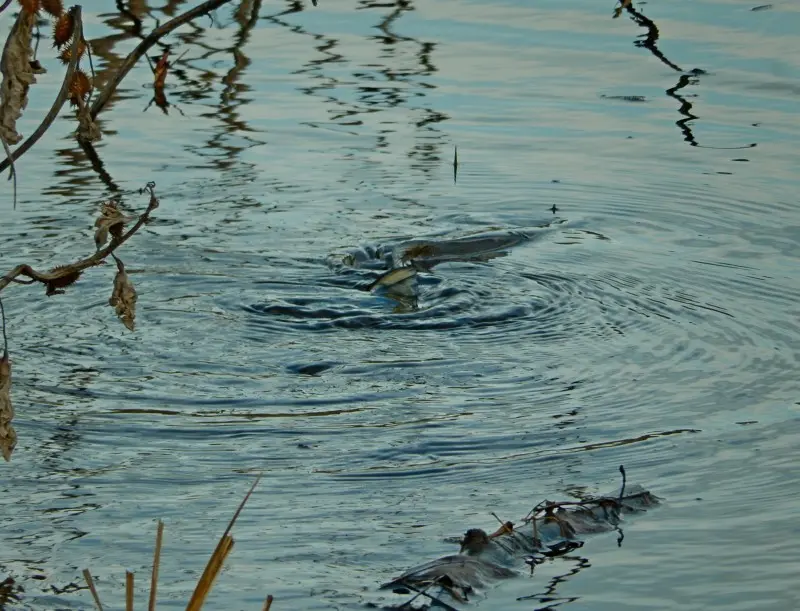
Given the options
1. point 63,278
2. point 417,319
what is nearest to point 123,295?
point 63,278

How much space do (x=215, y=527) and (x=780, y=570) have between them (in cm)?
151

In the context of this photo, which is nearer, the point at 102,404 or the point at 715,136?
the point at 102,404

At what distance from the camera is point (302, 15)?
1095 cm

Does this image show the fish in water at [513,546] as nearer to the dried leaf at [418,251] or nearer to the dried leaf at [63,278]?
the dried leaf at [63,278]

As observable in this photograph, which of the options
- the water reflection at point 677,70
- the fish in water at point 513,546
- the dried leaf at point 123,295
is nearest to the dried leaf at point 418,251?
the water reflection at point 677,70

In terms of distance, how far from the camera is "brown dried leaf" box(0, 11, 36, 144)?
283 cm

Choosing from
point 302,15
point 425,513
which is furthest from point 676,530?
point 302,15

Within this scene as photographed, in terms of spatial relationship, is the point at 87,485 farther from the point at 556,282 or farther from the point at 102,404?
the point at 556,282

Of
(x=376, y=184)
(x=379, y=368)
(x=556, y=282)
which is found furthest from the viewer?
(x=376, y=184)

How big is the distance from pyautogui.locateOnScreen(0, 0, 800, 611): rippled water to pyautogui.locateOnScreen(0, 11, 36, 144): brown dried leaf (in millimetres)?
1201

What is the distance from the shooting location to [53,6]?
10.2 feet

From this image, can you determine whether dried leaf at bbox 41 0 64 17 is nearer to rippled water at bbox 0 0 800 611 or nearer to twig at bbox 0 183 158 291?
twig at bbox 0 183 158 291

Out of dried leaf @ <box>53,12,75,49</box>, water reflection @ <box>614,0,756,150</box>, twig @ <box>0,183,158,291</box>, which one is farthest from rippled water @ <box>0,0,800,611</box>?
dried leaf @ <box>53,12,75,49</box>

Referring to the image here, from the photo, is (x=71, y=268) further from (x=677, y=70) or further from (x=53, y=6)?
(x=677, y=70)
